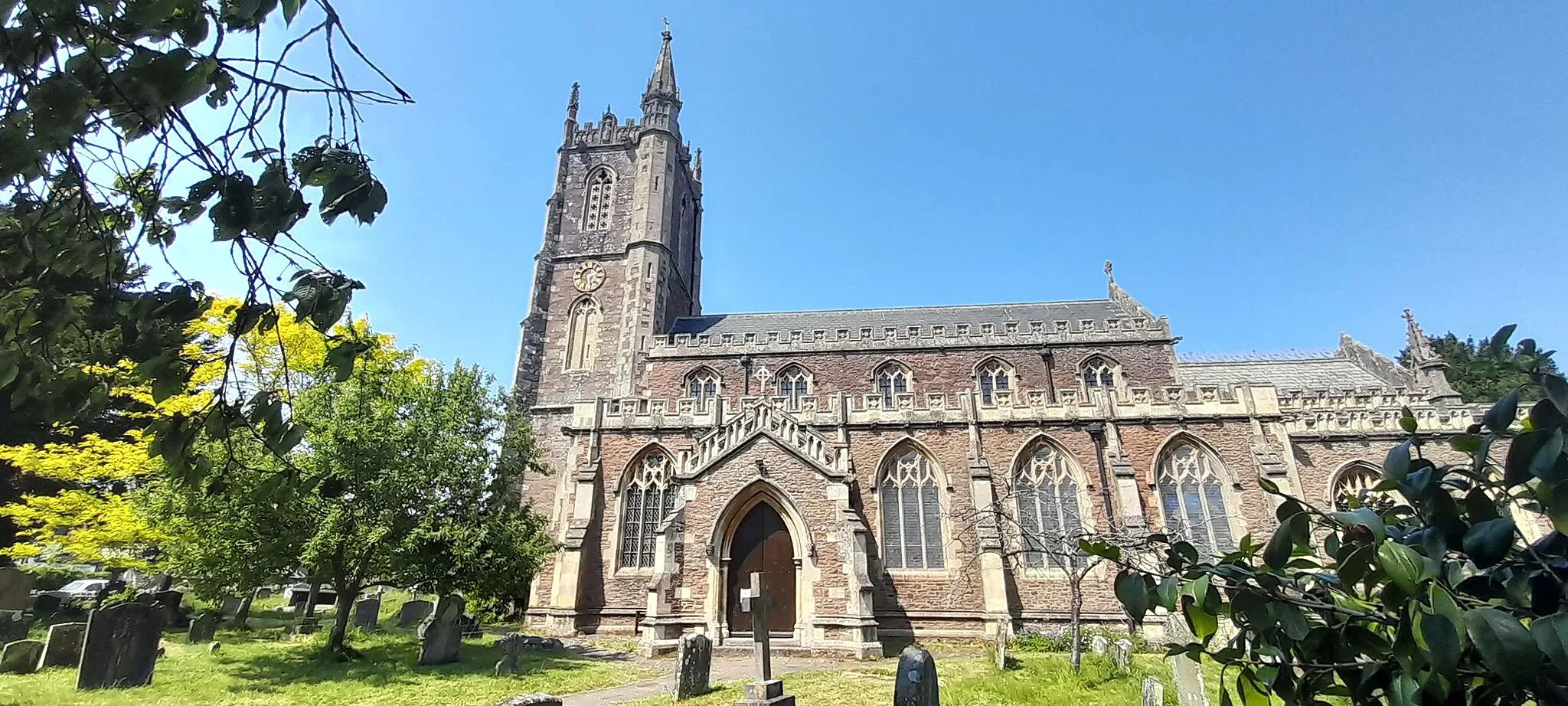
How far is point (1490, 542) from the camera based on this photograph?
4.96 feet

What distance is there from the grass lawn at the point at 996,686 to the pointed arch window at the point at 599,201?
2272 centimetres

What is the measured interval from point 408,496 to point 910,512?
40.0 feet

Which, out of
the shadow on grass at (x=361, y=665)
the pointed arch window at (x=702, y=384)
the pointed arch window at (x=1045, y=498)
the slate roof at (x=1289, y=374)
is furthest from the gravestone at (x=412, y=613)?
the slate roof at (x=1289, y=374)

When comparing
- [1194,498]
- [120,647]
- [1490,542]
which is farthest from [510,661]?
[1194,498]

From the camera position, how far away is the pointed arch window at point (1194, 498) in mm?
17391

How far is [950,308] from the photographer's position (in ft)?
93.4

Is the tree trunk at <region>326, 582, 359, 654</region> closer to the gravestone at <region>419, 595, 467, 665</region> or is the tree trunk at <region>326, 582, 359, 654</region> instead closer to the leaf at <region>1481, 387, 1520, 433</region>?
the gravestone at <region>419, 595, 467, 665</region>

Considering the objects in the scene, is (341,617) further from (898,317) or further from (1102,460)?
(898,317)

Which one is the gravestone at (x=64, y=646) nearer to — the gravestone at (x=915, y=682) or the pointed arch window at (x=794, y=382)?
the gravestone at (x=915, y=682)

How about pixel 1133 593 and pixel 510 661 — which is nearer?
pixel 1133 593

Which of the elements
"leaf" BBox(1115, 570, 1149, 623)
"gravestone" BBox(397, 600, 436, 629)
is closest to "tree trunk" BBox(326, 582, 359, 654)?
"gravestone" BBox(397, 600, 436, 629)

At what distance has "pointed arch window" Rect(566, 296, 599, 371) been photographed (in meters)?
26.7

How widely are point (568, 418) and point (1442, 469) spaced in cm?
2525

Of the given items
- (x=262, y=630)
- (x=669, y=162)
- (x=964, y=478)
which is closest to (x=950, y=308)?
(x=964, y=478)
